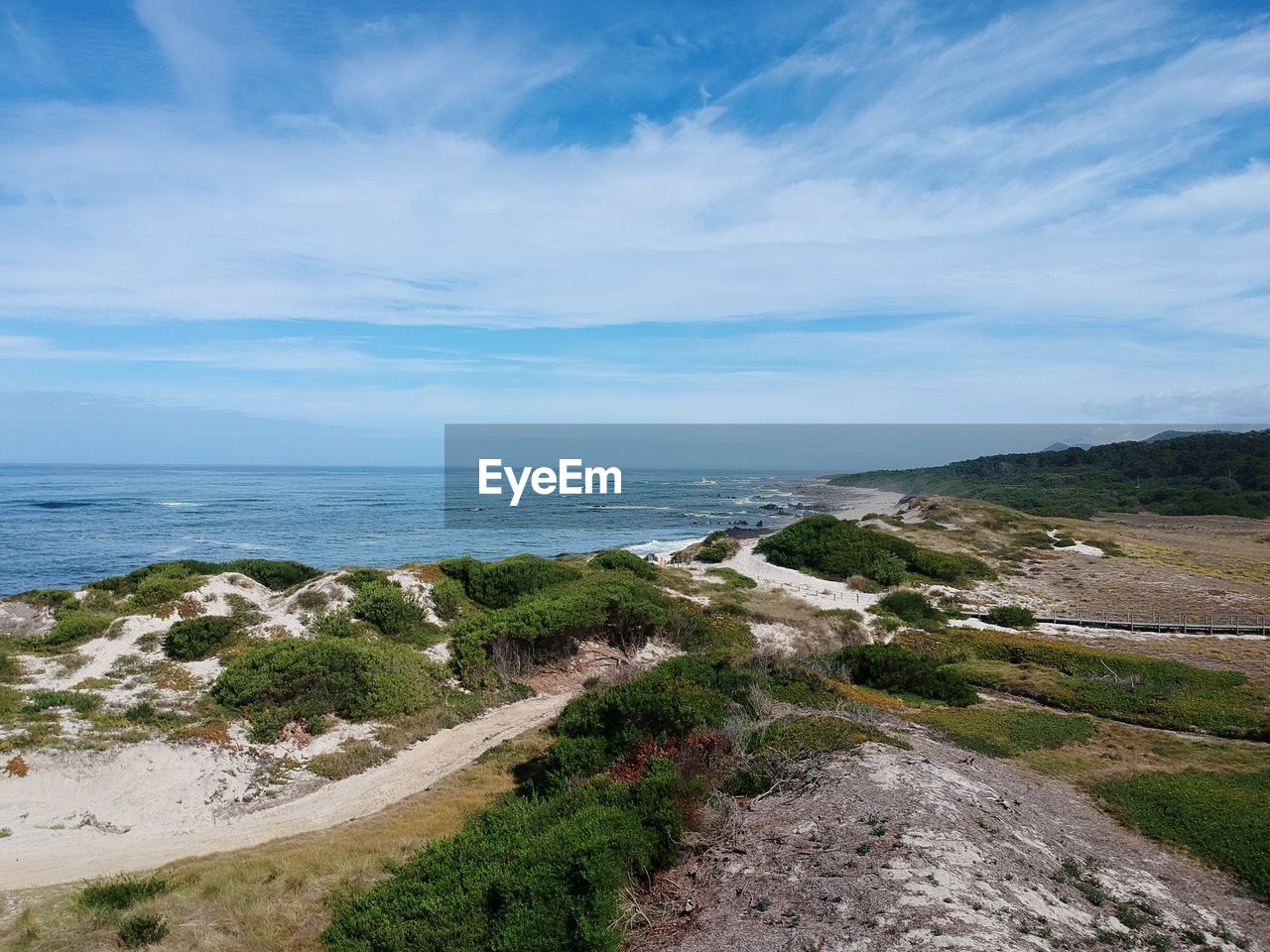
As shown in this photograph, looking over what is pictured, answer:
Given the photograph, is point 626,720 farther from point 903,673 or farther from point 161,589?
point 161,589

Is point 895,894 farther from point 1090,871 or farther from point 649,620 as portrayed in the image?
point 649,620

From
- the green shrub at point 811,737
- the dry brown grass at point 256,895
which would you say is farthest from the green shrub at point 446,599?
the green shrub at point 811,737

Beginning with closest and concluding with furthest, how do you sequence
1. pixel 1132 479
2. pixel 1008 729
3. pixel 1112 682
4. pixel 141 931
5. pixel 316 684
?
pixel 141 931
pixel 1008 729
pixel 316 684
pixel 1112 682
pixel 1132 479

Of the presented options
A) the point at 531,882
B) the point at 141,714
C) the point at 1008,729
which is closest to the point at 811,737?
the point at 531,882

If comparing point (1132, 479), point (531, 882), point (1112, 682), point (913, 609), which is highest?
point (1132, 479)

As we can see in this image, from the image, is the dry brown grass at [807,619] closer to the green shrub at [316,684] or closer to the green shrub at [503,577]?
the green shrub at [503,577]

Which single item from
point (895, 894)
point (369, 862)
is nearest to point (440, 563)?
point (369, 862)
